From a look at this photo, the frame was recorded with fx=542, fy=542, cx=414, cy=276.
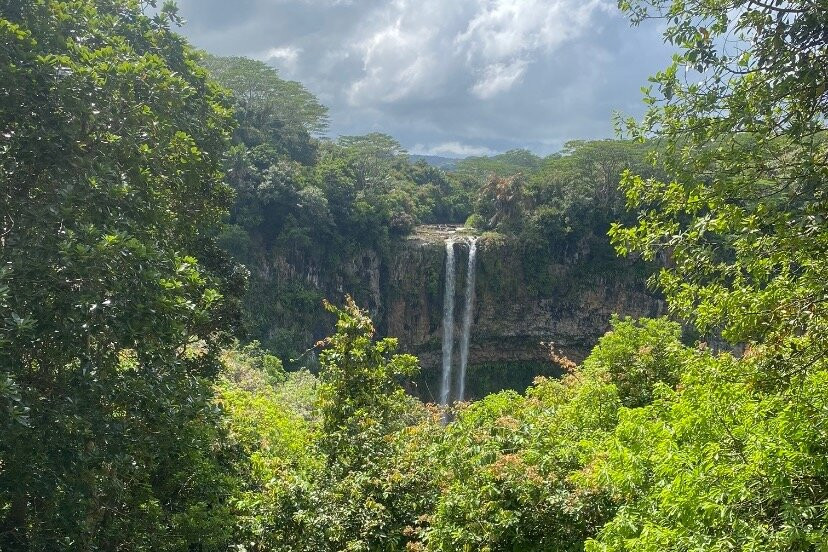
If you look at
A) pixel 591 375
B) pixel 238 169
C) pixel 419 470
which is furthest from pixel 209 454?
pixel 238 169

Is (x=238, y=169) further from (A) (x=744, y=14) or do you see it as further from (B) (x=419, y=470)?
(A) (x=744, y=14)

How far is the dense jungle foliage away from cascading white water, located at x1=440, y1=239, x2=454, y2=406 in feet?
62.0

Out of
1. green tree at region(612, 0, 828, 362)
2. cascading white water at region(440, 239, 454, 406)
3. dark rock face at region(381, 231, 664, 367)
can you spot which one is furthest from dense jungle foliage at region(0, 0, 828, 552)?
dark rock face at region(381, 231, 664, 367)

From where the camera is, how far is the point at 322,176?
28.0m

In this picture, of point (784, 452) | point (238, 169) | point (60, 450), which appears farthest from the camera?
point (238, 169)

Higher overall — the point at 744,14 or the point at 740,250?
the point at 744,14

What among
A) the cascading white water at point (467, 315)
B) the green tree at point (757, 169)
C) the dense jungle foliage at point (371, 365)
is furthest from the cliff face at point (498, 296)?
the green tree at point (757, 169)

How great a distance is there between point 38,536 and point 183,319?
7.32 feet

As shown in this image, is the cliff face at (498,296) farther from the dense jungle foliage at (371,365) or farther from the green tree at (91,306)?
the green tree at (91,306)

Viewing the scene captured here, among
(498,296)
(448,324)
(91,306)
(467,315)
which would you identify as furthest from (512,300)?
(91,306)

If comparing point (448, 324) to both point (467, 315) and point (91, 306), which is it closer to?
point (467, 315)

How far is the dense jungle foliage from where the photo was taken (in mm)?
3166

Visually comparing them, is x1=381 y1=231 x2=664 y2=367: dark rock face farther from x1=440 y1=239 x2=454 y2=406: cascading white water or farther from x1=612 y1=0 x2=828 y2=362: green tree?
→ x1=612 y1=0 x2=828 y2=362: green tree

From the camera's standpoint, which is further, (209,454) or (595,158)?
(595,158)
